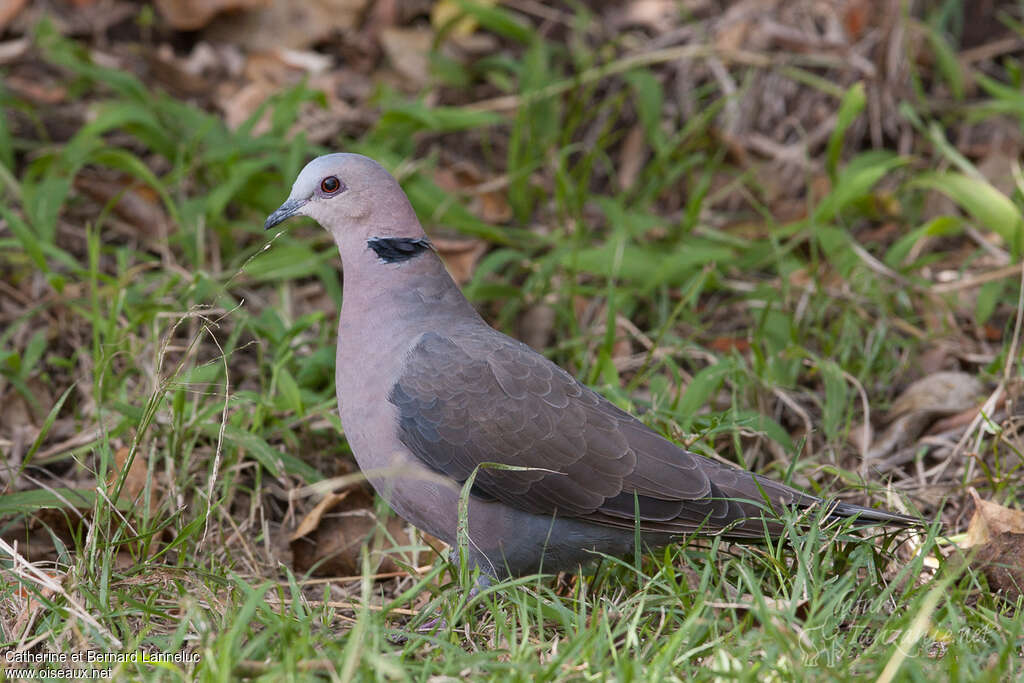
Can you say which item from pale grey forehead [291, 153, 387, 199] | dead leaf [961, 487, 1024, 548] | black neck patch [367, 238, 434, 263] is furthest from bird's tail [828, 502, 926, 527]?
pale grey forehead [291, 153, 387, 199]

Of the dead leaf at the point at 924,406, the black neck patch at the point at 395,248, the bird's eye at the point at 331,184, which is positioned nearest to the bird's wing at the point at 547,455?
the black neck patch at the point at 395,248

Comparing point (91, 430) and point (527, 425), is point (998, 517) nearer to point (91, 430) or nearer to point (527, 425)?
point (527, 425)

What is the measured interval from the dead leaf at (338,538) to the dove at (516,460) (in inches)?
20.5

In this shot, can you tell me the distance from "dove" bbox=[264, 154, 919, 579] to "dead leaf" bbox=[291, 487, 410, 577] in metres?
0.52

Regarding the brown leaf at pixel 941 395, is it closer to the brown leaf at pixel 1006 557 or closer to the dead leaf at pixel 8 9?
the brown leaf at pixel 1006 557

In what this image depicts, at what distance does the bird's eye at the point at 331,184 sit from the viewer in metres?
3.31

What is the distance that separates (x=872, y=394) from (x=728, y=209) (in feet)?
5.27

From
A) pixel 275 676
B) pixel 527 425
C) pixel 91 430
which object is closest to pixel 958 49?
pixel 527 425

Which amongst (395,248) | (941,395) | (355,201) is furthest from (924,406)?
(355,201)

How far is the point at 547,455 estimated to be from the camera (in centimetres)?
302

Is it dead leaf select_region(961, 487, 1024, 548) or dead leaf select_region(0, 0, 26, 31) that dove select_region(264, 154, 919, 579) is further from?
dead leaf select_region(0, 0, 26, 31)

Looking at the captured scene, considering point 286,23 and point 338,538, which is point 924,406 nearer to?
point 338,538

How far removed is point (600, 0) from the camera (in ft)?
20.4

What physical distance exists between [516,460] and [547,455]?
0.27ft
